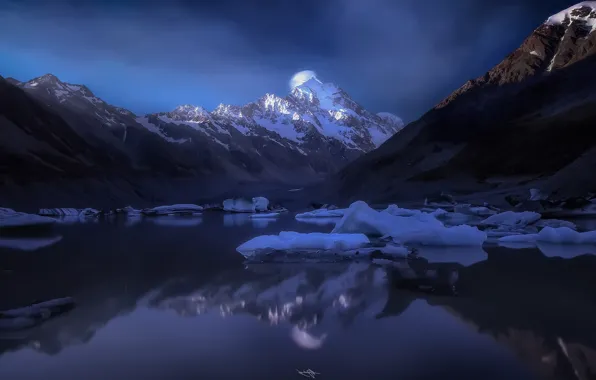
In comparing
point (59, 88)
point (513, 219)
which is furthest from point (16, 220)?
point (59, 88)

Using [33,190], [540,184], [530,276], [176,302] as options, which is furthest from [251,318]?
[33,190]

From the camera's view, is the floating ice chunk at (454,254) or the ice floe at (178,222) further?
the ice floe at (178,222)

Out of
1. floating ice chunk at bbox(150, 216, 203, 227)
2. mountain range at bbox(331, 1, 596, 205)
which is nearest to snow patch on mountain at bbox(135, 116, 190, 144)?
mountain range at bbox(331, 1, 596, 205)

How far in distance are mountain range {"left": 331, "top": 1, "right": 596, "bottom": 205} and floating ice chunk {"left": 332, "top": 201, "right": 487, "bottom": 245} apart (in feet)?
126

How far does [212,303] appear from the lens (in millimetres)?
9211

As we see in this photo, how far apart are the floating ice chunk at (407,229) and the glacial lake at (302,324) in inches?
193

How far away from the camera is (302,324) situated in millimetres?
7582

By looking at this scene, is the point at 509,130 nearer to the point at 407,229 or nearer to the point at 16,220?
the point at 407,229

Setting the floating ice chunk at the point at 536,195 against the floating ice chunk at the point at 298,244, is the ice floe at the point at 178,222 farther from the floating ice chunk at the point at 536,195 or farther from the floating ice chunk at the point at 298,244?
the floating ice chunk at the point at 536,195

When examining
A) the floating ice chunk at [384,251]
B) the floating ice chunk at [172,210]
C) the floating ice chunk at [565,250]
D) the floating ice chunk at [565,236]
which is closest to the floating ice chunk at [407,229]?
the floating ice chunk at [565,250]

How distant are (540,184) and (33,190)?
82.0 metres

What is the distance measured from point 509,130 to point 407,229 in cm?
7068

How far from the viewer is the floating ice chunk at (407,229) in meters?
18.6

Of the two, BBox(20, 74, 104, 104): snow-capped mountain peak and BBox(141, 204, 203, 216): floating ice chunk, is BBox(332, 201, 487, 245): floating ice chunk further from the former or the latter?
BBox(20, 74, 104, 104): snow-capped mountain peak
